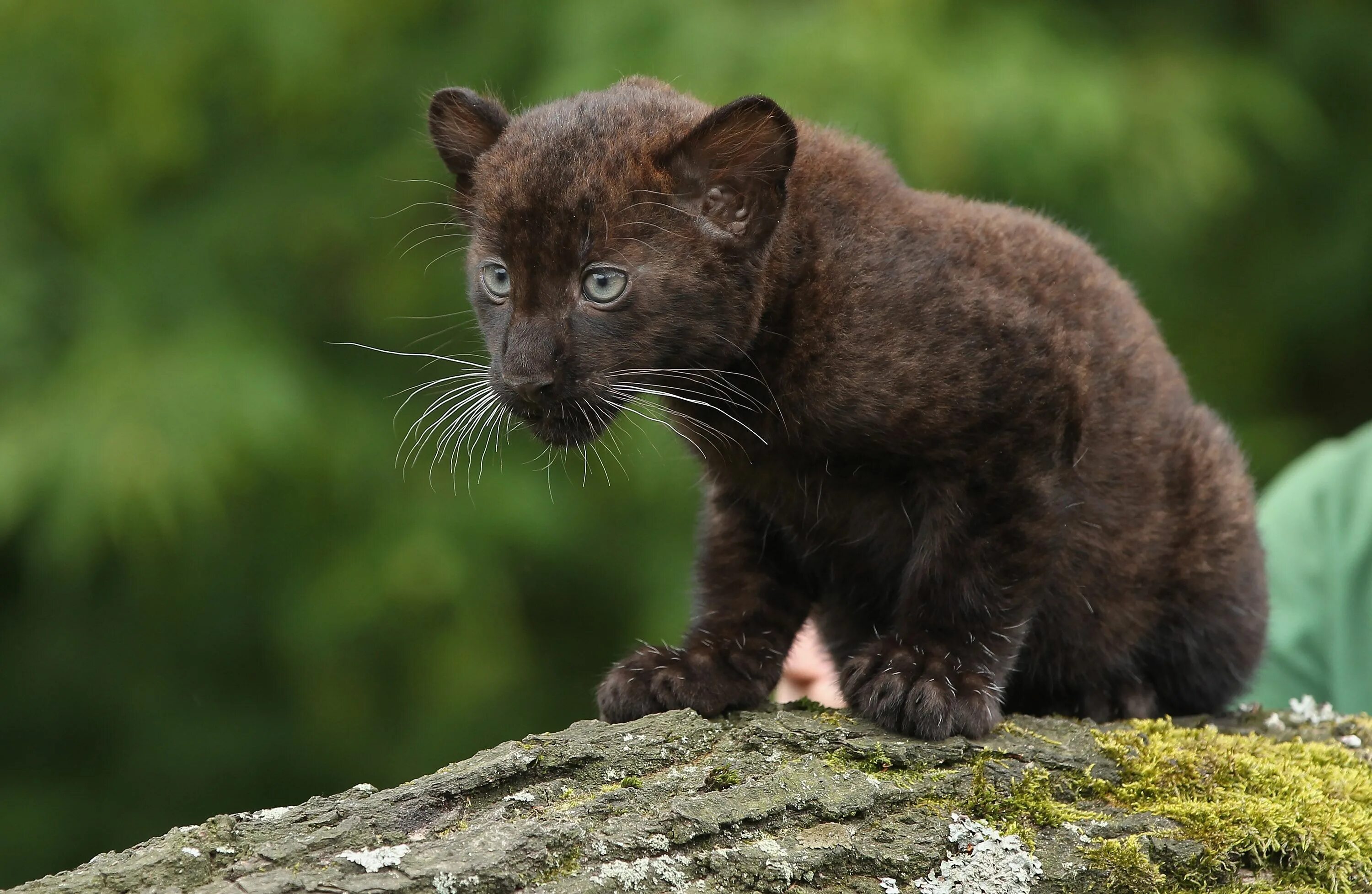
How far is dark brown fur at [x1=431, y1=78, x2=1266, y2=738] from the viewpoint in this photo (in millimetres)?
2828

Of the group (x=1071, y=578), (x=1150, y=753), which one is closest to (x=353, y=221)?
(x=1071, y=578)

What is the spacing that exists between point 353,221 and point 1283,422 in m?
4.75

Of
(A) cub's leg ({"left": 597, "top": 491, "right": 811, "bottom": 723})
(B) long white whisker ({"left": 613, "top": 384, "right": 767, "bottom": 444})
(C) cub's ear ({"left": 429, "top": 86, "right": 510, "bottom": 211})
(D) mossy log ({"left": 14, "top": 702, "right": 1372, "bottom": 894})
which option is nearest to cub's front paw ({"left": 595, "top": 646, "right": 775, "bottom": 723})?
(A) cub's leg ({"left": 597, "top": 491, "right": 811, "bottom": 723})

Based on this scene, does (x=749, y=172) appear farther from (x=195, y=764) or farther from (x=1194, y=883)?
(x=195, y=764)

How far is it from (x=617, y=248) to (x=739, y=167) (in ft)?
1.04

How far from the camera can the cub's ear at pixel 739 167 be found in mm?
2820

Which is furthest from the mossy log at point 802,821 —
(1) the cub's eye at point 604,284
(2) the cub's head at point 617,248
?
(1) the cub's eye at point 604,284

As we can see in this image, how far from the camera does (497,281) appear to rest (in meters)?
2.95

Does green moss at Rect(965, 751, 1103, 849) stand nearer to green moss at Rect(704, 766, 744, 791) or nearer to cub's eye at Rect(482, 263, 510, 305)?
green moss at Rect(704, 766, 744, 791)

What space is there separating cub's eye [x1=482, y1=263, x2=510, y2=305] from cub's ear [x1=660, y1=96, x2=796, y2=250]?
16.4 inches

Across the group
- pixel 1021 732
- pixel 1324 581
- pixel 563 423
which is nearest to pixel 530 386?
pixel 563 423

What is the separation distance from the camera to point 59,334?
5895 millimetres

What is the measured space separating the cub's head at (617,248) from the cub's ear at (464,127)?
0.48 feet

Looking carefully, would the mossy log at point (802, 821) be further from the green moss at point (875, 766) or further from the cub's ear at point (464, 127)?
the cub's ear at point (464, 127)
